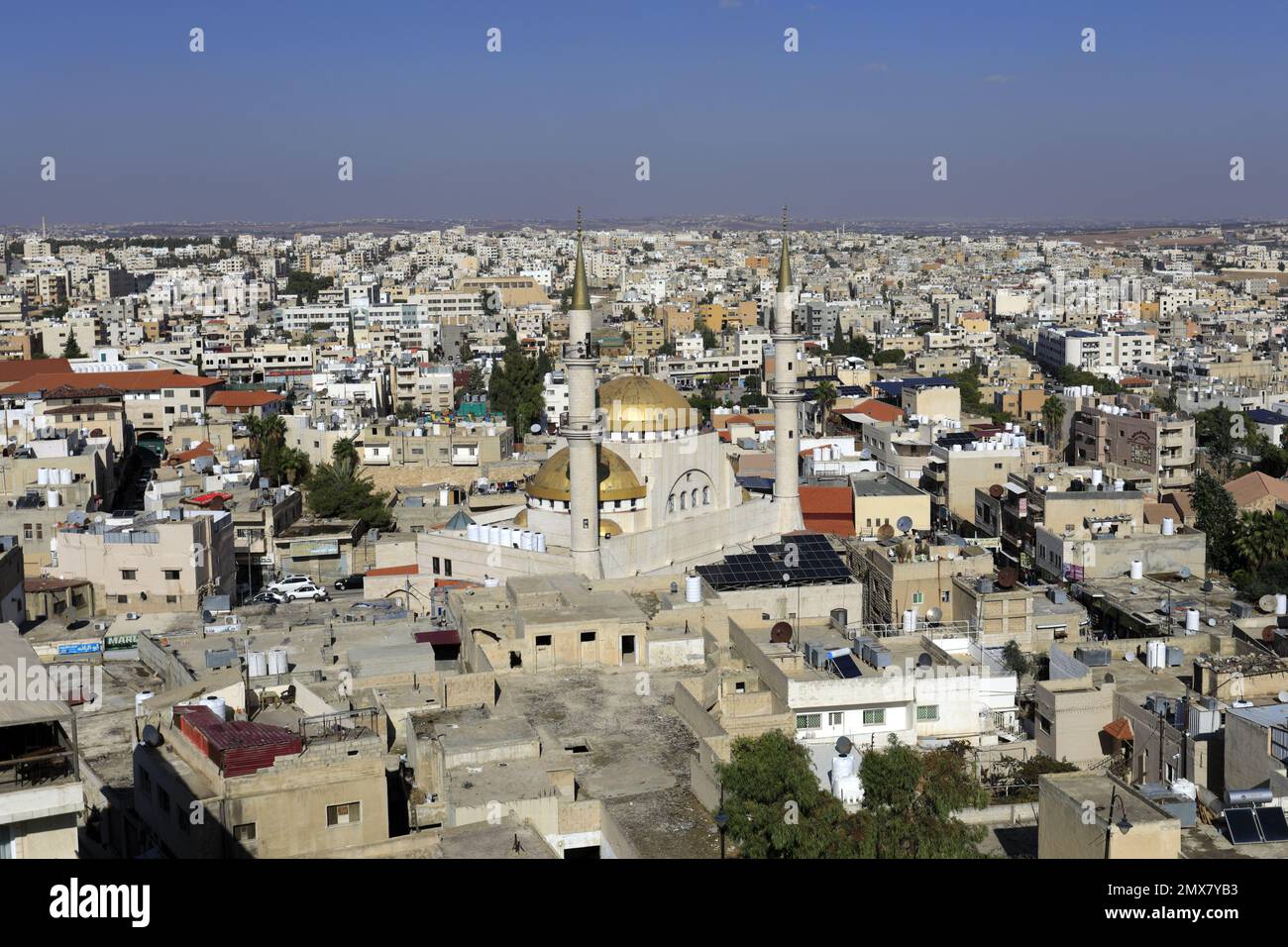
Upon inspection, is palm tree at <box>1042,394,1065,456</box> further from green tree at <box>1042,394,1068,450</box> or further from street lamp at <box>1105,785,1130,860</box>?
street lamp at <box>1105,785,1130,860</box>

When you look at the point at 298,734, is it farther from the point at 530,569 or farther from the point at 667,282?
the point at 667,282

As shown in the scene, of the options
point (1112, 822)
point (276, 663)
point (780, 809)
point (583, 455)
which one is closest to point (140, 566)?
point (583, 455)

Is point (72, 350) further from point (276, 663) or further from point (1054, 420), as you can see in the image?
point (276, 663)

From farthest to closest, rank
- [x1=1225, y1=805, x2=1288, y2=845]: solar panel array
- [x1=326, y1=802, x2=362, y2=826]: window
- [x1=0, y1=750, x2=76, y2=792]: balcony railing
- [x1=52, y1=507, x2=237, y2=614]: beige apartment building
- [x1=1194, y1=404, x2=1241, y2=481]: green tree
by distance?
[x1=1194, y1=404, x2=1241, y2=481]: green tree, [x1=52, y1=507, x2=237, y2=614]: beige apartment building, [x1=326, y1=802, x2=362, y2=826]: window, [x1=1225, y1=805, x2=1288, y2=845]: solar panel array, [x1=0, y1=750, x2=76, y2=792]: balcony railing

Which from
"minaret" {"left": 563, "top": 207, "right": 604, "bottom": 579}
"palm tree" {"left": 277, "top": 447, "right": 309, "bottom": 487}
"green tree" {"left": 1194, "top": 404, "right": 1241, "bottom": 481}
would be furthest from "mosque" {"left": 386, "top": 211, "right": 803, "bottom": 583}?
"green tree" {"left": 1194, "top": 404, "right": 1241, "bottom": 481}
